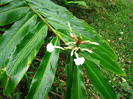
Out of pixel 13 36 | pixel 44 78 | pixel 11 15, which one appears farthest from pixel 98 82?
pixel 11 15

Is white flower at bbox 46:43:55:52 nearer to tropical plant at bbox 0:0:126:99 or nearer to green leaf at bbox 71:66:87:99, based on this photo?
tropical plant at bbox 0:0:126:99

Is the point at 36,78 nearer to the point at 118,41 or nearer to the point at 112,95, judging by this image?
the point at 112,95

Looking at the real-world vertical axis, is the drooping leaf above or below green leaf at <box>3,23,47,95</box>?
above

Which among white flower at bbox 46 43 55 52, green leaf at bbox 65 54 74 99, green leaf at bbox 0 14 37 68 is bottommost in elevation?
green leaf at bbox 65 54 74 99

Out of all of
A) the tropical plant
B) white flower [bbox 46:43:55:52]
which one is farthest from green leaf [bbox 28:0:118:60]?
white flower [bbox 46:43:55:52]

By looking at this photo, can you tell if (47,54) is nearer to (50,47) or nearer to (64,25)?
(50,47)

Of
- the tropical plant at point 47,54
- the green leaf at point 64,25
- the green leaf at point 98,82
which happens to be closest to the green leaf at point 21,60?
the tropical plant at point 47,54

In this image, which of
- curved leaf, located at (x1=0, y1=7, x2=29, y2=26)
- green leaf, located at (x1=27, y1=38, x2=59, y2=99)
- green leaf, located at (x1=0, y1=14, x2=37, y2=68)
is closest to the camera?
green leaf, located at (x1=27, y1=38, x2=59, y2=99)
